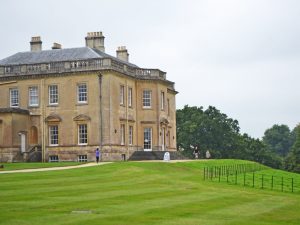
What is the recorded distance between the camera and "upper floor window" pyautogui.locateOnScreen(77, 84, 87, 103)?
5750 centimetres

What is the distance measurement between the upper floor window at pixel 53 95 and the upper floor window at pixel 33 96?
130 cm

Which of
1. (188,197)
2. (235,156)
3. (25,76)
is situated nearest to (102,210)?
(188,197)

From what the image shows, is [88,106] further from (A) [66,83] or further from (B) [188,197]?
(B) [188,197]

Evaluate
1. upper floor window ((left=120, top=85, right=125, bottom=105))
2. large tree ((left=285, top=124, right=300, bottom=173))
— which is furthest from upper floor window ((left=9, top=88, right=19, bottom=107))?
large tree ((left=285, top=124, right=300, bottom=173))

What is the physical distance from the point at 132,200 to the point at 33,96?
34.1 m

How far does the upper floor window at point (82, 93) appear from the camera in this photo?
57500 millimetres

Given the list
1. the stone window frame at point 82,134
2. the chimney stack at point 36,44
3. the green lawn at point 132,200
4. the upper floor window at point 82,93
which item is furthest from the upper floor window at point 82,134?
the green lawn at point 132,200

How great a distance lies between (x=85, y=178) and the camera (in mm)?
37031

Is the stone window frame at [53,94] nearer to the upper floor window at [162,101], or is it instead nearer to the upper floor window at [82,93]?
the upper floor window at [82,93]

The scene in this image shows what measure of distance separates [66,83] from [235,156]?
43.2 metres

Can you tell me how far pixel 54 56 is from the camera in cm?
6256

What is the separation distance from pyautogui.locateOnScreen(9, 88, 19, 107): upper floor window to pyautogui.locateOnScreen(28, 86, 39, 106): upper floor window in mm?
1400

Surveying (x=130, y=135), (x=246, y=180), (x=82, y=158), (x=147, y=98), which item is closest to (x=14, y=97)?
(x=82, y=158)

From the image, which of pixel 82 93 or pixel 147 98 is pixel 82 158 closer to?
pixel 82 93
